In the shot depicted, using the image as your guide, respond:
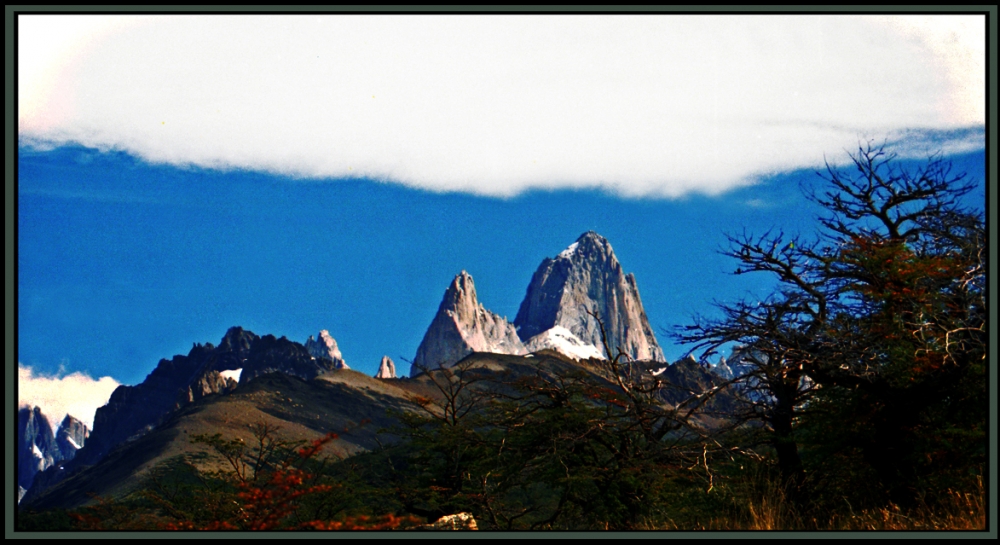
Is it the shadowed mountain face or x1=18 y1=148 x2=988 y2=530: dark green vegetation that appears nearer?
x1=18 y1=148 x2=988 y2=530: dark green vegetation

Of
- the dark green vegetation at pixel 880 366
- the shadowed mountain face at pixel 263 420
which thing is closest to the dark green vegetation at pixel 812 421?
the dark green vegetation at pixel 880 366

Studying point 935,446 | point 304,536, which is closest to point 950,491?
point 935,446

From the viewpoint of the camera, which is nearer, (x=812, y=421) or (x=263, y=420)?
(x=812, y=421)

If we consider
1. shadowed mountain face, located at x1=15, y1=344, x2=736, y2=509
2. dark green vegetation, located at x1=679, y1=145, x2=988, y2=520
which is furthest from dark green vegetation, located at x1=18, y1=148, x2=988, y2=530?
shadowed mountain face, located at x1=15, y1=344, x2=736, y2=509

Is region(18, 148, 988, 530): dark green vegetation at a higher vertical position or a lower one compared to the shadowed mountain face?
higher

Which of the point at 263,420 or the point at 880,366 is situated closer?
the point at 880,366

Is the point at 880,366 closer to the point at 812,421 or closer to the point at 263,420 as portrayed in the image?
the point at 812,421

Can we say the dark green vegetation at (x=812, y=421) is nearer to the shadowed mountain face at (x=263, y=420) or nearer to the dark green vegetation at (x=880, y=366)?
the dark green vegetation at (x=880, y=366)

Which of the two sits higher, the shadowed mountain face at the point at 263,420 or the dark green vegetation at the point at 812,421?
the dark green vegetation at the point at 812,421

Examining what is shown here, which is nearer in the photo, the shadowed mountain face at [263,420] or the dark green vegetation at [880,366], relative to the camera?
the dark green vegetation at [880,366]

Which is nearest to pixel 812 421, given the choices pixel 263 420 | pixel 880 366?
pixel 880 366

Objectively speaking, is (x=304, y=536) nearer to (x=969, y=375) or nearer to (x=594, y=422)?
(x=594, y=422)

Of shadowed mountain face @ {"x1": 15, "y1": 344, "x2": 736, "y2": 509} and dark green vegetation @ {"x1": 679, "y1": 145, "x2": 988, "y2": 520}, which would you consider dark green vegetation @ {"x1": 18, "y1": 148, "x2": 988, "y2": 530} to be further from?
shadowed mountain face @ {"x1": 15, "y1": 344, "x2": 736, "y2": 509}

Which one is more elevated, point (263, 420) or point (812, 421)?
point (812, 421)
